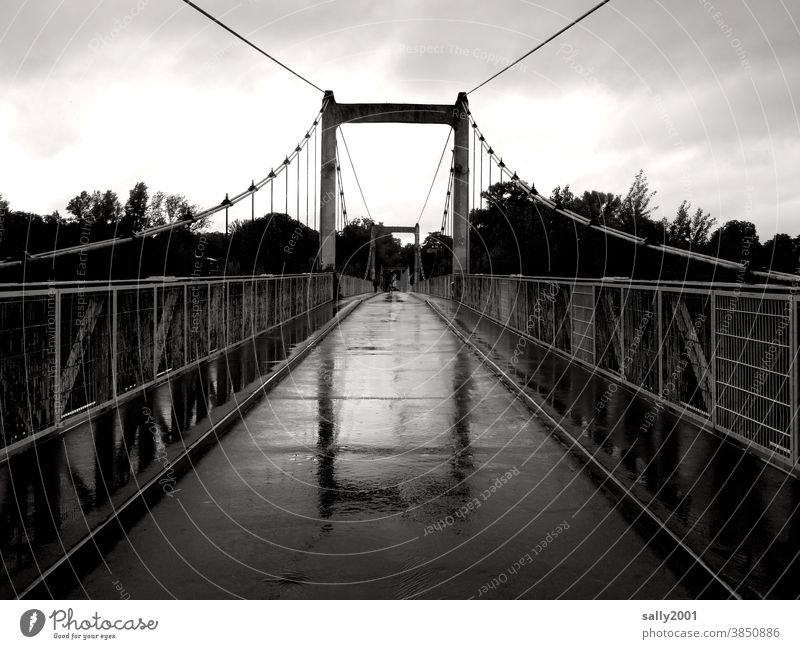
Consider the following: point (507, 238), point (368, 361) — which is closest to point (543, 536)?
point (368, 361)

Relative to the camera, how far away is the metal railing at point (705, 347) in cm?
646

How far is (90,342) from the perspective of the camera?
28.5ft

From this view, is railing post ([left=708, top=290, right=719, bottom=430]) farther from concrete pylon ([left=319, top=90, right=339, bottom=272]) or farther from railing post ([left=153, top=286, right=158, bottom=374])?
concrete pylon ([left=319, top=90, right=339, bottom=272])

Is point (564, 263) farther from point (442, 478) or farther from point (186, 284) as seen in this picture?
point (442, 478)

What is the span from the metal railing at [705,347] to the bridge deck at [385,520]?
5.19 ft

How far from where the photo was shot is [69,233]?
18.2 meters

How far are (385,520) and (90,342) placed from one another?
15.7 feet

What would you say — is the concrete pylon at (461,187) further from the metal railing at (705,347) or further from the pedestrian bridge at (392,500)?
the pedestrian bridge at (392,500)

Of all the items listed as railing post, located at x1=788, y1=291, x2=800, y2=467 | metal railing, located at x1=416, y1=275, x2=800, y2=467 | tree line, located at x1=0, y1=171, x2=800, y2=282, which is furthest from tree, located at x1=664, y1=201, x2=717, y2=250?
railing post, located at x1=788, y1=291, x2=800, y2=467

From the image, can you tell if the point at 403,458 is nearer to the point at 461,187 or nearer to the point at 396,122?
the point at 461,187

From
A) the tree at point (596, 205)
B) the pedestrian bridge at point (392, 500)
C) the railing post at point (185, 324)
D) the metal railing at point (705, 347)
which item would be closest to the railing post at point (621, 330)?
the metal railing at point (705, 347)

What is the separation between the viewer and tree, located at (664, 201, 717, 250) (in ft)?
74.6
